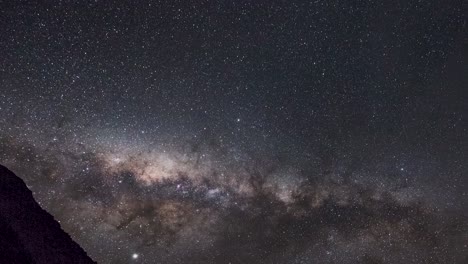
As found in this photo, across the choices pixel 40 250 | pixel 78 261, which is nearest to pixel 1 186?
pixel 40 250

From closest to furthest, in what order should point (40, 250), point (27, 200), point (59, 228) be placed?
1. point (40, 250)
2. point (27, 200)
3. point (59, 228)

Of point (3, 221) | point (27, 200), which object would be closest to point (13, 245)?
point (3, 221)

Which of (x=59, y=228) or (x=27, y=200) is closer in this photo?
(x=27, y=200)

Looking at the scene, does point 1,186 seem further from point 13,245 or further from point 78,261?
point 78,261

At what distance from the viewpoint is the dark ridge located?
959cm

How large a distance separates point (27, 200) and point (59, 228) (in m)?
1.39

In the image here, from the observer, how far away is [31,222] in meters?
11.2

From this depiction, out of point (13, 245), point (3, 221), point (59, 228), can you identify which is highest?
point (59, 228)

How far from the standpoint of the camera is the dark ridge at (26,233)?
31.5 ft

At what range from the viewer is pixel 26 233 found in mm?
10508

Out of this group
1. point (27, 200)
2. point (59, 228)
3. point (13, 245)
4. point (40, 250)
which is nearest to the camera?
point (13, 245)

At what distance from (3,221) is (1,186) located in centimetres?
149

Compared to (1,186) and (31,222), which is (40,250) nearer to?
(31,222)

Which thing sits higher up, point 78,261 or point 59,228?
point 59,228
